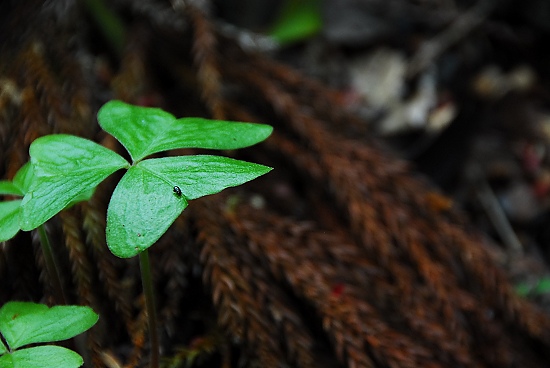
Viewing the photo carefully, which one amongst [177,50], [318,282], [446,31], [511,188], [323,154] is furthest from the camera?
[446,31]

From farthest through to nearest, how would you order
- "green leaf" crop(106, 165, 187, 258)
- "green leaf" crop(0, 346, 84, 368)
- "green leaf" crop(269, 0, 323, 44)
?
"green leaf" crop(269, 0, 323, 44) < "green leaf" crop(0, 346, 84, 368) < "green leaf" crop(106, 165, 187, 258)

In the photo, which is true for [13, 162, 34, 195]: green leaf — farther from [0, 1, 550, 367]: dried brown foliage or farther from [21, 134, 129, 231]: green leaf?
[0, 1, 550, 367]: dried brown foliage

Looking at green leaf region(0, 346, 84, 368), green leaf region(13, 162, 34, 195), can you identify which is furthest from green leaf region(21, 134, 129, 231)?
green leaf region(0, 346, 84, 368)

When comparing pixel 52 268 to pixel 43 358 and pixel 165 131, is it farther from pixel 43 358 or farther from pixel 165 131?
pixel 165 131

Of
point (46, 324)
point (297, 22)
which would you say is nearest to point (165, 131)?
point (46, 324)

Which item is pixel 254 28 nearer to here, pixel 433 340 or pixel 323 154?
pixel 323 154

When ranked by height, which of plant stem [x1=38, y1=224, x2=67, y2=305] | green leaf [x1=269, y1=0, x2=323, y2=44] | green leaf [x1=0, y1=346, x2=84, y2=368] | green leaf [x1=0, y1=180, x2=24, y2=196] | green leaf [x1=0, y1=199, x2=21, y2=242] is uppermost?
green leaf [x1=269, y1=0, x2=323, y2=44]

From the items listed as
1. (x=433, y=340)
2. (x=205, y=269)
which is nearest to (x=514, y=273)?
(x=433, y=340)
